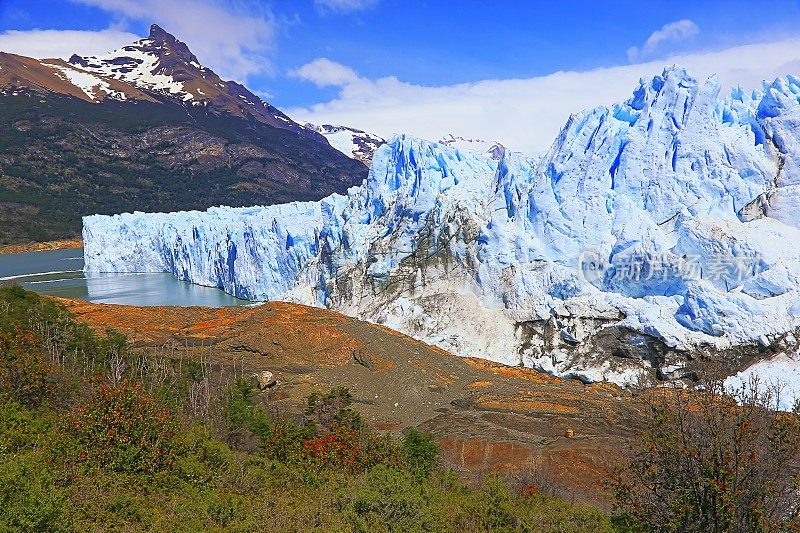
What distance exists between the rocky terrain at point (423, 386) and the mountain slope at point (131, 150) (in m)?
72.3

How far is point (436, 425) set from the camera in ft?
48.2

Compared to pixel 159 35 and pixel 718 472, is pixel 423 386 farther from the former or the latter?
pixel 159 35

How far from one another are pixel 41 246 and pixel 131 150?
46011 mm

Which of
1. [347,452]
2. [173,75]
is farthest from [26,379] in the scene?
[173,75]

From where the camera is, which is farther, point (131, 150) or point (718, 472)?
point (131, 150)

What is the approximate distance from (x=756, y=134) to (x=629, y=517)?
21940 millimetres

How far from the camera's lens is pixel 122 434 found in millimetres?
7562

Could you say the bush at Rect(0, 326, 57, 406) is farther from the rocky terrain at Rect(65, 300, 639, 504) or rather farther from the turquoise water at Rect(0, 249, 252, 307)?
the turquoise water at Rect(0, 249, 252, 307)

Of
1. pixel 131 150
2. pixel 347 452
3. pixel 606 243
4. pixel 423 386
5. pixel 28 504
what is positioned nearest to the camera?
pixel 28 504

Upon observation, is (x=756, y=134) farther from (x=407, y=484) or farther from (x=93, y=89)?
(x=93, y=89)

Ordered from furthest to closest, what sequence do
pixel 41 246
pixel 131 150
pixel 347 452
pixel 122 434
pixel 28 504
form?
pixel 131 150
pixel 41 246
pixel 347 452
pixel 122 434
pixel 28 504

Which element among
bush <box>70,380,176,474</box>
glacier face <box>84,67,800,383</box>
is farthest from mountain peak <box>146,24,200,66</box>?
bush <box>70,380,176,474</box>

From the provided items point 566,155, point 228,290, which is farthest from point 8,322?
point 228,290

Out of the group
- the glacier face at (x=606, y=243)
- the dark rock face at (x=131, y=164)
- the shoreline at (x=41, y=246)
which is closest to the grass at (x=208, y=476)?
the glacier face at (x=606, y=243)
